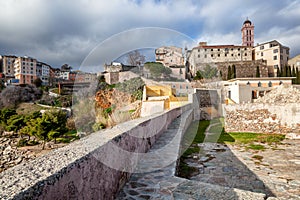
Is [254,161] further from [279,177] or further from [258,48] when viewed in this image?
[258,48]

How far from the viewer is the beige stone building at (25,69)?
177 ft

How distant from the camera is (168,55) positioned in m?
5.43

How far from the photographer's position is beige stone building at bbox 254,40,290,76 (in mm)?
41219

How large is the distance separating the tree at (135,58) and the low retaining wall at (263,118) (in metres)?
6.04

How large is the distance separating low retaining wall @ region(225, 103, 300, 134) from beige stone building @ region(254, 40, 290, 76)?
38246 mm

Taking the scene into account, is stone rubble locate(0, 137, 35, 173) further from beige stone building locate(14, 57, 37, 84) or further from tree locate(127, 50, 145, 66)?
beige stone building locate(14, 57, 37, 84)

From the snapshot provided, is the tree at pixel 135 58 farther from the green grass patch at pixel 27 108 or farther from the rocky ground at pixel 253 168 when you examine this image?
the green grass patch at pixel 27 108

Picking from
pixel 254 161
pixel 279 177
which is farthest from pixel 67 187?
pixel 254 161

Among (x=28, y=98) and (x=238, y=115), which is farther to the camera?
(x=28, y=98)

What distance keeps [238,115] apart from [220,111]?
6947 mm

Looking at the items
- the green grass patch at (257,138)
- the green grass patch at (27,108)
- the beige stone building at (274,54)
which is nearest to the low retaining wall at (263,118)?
the green grass patch at (257,138)

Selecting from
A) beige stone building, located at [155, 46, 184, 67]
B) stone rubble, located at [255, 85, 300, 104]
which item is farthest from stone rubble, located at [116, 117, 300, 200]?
stone rubble, located at [255, 85, 300, 104]

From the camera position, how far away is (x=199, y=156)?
5727mm

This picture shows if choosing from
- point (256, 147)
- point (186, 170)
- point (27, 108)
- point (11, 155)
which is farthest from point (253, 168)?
point (27, 108)
